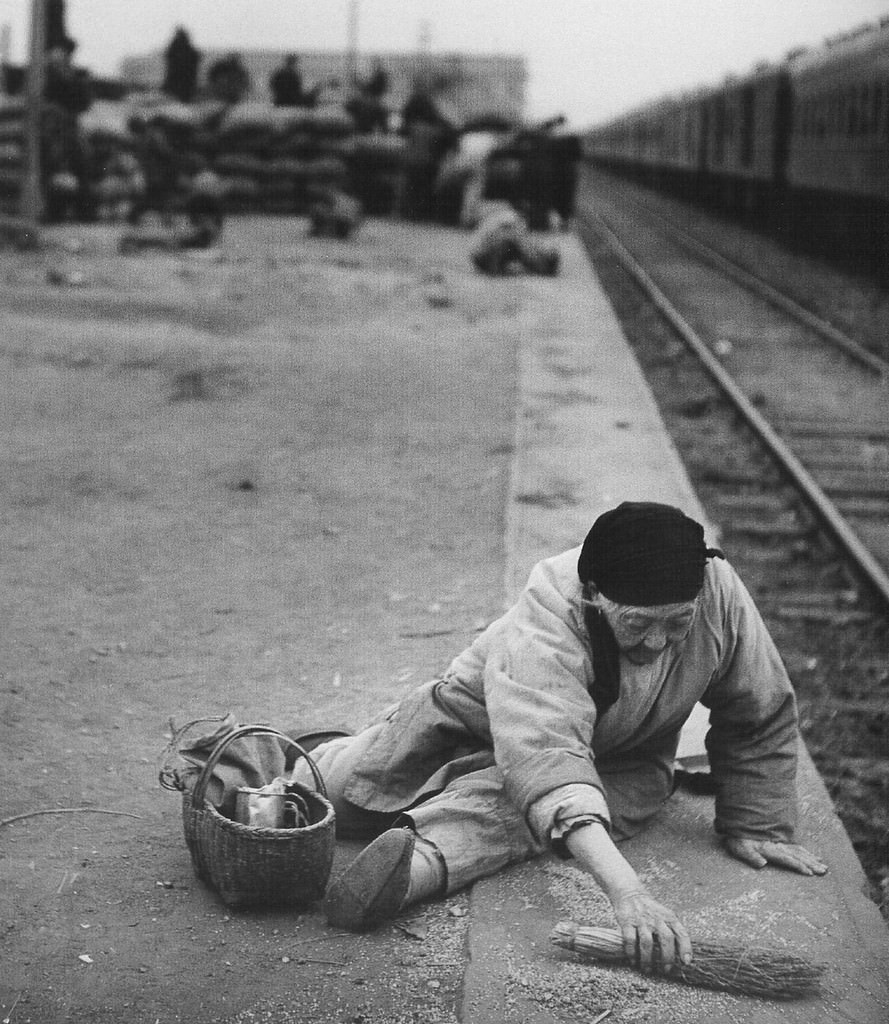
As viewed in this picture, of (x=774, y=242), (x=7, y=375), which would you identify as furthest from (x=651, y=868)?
(x=774, y=242)

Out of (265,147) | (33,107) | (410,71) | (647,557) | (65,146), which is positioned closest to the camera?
(647,557)

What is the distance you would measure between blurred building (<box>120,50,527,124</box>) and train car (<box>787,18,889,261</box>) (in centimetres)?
2272

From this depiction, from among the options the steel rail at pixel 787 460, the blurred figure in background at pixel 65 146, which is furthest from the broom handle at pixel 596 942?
the blurred figure in background at pixel 65 146

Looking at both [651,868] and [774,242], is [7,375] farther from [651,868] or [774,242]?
[774,242]

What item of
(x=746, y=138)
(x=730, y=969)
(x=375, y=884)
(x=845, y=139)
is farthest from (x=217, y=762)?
(x=746, y=138)

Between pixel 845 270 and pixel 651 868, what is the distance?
17.4 m

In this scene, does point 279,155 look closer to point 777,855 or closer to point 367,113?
point 367,113

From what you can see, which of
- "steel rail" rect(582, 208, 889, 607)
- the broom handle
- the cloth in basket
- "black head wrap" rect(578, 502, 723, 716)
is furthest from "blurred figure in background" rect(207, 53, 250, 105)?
the broom handle

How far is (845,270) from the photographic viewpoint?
19.4m

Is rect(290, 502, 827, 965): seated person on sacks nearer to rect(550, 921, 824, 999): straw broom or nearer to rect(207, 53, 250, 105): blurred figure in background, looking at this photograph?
rect(550, 921, 824, 999): straw broom

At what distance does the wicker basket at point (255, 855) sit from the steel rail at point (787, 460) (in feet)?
10.9

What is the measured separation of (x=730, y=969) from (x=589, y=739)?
527 mm

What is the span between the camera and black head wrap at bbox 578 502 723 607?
2.88 m

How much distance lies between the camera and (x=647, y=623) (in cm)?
292
